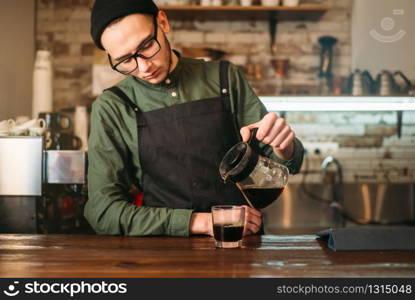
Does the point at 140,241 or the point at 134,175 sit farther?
the point at 134,175

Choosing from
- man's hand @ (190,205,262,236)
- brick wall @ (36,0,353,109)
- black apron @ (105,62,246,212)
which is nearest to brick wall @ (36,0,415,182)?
brick wall @ (36,0,353,109)

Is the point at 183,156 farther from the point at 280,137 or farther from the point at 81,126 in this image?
the point at 81,126

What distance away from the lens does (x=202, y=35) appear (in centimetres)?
414

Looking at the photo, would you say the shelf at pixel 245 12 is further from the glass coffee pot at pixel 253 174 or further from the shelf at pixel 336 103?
the glass coffee pot at pixel 253 174

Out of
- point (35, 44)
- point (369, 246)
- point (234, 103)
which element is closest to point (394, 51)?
point (234, 103)

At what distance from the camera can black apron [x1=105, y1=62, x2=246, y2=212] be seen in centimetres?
200

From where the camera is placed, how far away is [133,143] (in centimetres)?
203

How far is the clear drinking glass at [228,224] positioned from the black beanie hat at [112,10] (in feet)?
2.44

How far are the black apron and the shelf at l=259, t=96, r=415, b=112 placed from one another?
181 centimetres

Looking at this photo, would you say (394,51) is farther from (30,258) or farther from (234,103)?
(30,258)

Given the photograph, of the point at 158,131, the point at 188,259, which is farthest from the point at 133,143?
the point at 188,259

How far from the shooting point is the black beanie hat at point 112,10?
5.89 feet

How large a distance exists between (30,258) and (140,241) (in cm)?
36

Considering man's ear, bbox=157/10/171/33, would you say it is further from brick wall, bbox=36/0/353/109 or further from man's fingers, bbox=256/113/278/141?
brick wall, bbox=36/0/353/109
